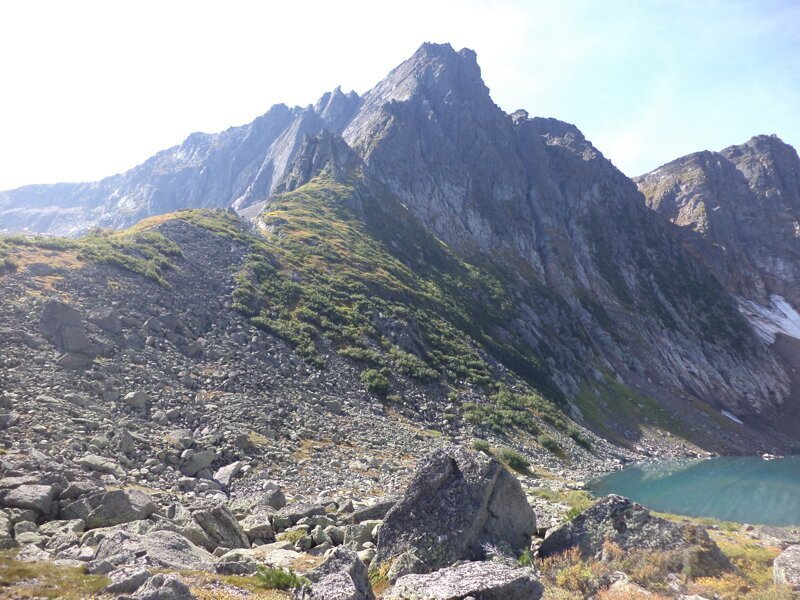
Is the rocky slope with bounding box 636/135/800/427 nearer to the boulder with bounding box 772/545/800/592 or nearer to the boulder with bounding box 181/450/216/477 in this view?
the boulder with bounding box 772/545/800/592

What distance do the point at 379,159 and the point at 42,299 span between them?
10519cm

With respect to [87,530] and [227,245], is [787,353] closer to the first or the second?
[227,245]

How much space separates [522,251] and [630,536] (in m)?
117

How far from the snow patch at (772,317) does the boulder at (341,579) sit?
537ft

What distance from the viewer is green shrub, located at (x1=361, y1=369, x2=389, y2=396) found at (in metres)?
48.5

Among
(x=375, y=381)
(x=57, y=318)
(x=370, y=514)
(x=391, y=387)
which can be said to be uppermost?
(x=57, y=318)

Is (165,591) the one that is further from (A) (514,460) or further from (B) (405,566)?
(A) (514,460)

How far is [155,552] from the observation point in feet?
40.0

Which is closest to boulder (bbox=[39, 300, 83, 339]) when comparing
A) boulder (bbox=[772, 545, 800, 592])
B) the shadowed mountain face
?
the shadowed mountain face

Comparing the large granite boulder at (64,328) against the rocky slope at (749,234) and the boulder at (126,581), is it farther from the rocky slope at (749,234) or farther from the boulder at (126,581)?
the rocky slope at (749,234)

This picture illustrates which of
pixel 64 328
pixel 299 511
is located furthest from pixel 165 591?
pixel 64 328

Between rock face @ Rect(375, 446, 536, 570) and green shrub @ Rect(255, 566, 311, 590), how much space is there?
11.5 ft

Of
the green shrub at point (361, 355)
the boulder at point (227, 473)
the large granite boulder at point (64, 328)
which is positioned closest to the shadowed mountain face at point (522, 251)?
the green shrub at point (361, 355)

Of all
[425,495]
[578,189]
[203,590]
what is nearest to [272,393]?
[425,495]
